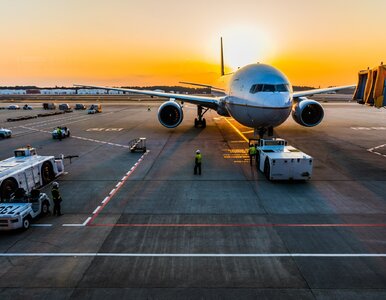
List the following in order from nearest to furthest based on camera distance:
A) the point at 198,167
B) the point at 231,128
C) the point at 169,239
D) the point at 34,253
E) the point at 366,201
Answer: the point at 34,253 < the point at 169,239 < the point at 366,201 < the point at 198,167 < the point at 231,128

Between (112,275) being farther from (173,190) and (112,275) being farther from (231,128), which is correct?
(231,128)

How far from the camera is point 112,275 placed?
9148mm

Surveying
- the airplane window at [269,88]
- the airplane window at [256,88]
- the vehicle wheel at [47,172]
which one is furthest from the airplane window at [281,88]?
the vehicle wheel at [47,172]

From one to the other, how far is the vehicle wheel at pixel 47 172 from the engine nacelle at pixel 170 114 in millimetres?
16588

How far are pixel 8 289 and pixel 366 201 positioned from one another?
1523 centimetres

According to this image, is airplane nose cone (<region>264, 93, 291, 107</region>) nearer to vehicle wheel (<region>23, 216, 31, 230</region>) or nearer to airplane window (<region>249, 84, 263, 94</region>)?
airplane window (<region>249, 84, 263, 94</region>)

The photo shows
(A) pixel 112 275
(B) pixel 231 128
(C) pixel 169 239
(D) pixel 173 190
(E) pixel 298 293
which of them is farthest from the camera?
(B) pixel 231 128

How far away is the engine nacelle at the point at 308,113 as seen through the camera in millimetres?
30578

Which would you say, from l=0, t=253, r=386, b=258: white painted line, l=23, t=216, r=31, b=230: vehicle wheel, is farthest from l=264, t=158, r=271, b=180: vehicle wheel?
l=23, t=216, r=31, b=230: vehicle wheel

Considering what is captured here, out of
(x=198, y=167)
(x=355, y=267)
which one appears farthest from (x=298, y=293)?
(x=198, y=167)

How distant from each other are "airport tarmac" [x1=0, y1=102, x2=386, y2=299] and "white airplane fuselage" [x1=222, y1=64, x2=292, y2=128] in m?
4.14

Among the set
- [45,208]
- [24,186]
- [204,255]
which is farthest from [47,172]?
[204,255]

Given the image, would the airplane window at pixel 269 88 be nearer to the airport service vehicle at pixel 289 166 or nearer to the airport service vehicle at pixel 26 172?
the airport service vehicle at pixel 289 166

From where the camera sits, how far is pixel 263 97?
2272cm
